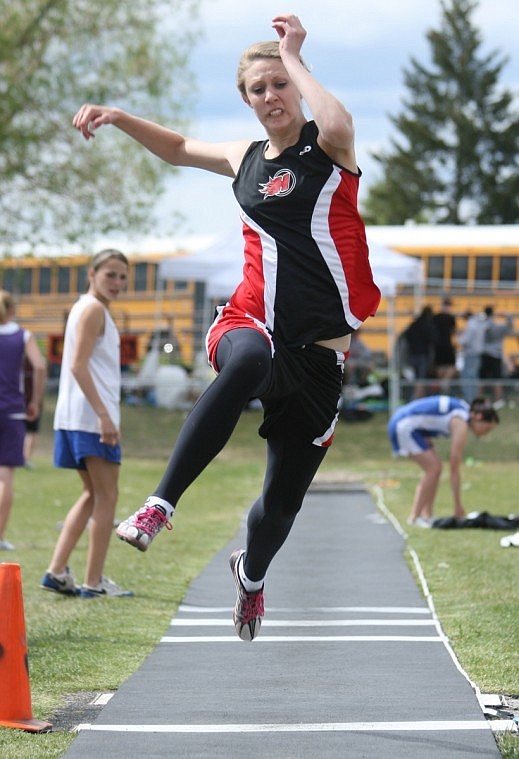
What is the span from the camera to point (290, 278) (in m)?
Result: 4.71

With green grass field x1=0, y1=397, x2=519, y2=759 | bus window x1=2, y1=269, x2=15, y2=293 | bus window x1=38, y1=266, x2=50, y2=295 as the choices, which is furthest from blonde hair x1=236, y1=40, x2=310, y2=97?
bus window x1=38, y1=266, x2=50, y2=295

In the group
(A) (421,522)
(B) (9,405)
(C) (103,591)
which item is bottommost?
(A) (421,522)

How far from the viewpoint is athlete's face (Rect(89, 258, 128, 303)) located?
303 inches

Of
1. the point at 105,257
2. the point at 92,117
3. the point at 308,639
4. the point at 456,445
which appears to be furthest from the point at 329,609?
the point at 456,445

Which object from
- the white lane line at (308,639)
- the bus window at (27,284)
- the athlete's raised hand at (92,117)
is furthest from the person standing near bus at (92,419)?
the bus window at (27,284)

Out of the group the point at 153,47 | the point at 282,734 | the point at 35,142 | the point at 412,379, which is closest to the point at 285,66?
the point at 282,734

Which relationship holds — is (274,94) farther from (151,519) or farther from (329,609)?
(329,609)

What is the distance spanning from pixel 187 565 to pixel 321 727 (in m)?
4.76

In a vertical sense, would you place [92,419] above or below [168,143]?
below

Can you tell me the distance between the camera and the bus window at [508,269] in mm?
29500

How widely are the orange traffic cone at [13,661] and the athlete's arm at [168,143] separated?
5.91ft

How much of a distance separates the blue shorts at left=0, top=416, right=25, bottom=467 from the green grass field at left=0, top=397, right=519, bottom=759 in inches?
27.7

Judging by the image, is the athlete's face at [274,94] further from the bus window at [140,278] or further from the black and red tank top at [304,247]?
the bus window at [140,278]

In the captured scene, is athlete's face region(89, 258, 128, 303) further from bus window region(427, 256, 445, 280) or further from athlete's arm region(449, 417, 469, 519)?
bus window region(427, 256, 445, 280)
